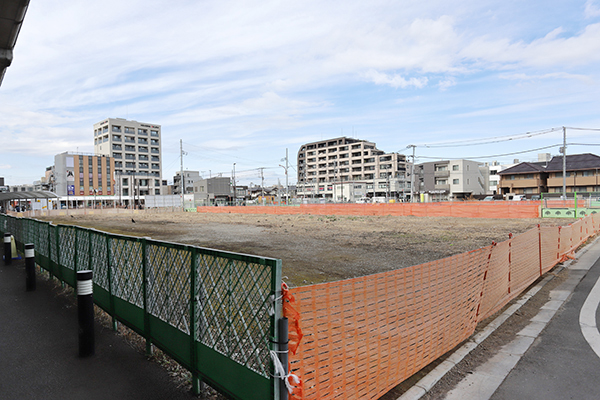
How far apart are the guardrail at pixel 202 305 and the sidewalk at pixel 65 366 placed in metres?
0.32

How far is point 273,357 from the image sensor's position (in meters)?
2.71

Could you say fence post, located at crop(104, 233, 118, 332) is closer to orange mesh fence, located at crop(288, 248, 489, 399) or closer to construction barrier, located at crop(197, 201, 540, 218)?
orange mesh fence, located at crop(288, 248, 489, 399)

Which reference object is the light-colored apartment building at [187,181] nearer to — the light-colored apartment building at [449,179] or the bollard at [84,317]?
the light-colored apartment building at [449,179]

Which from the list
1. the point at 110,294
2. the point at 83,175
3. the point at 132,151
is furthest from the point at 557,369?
the point at 132,151

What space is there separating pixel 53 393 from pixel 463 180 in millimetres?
91952

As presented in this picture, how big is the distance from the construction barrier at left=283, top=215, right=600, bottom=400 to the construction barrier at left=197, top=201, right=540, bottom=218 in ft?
90.1

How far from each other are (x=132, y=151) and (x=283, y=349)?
387ft

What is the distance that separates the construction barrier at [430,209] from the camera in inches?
1160

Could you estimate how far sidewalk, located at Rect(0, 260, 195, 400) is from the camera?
3.71m

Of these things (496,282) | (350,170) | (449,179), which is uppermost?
(350,170)

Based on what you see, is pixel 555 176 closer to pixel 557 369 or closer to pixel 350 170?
pixel 350 170

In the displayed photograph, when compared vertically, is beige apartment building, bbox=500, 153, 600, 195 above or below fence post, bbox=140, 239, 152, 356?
above

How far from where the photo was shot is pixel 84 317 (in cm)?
455

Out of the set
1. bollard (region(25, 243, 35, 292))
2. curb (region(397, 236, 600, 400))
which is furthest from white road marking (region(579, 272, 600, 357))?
bollard (region(25, 243, 35, 292))
